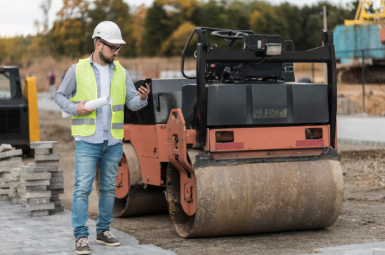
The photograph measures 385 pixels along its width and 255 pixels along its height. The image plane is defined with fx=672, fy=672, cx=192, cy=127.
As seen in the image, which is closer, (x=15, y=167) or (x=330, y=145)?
(x=330, y=145)

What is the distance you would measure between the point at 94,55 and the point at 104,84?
0.91 ft

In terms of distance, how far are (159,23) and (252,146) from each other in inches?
3015

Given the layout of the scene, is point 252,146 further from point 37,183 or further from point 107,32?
point 37,183

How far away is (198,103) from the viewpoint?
243 inches

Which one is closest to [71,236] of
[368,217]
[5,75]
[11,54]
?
[368,217]

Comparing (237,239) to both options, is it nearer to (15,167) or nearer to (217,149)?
(217,149)

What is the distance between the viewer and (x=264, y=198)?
630 centimetres

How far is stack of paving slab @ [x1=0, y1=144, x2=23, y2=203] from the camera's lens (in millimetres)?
8664

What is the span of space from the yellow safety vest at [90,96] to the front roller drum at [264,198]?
0.80 metres

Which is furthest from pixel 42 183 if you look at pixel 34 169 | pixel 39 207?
pixel 39 207

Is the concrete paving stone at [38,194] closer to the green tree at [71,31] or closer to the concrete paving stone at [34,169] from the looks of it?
the concrete paving stone at [34,169]

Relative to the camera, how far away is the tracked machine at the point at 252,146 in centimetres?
619

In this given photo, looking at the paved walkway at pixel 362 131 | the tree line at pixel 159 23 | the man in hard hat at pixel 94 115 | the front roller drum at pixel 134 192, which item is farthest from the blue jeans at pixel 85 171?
the tree line at pixel 159 23

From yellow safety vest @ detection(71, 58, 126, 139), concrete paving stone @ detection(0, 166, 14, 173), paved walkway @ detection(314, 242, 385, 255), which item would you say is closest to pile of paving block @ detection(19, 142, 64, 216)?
concrete paving stone @ detection(0, 166, 14, 173)
